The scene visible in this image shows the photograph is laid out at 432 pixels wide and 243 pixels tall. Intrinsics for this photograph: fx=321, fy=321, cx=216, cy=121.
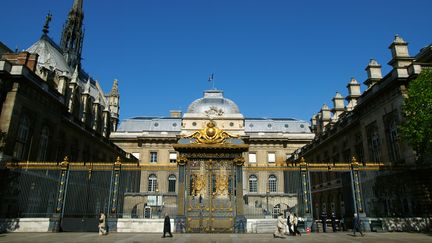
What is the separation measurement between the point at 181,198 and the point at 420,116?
1302 cm

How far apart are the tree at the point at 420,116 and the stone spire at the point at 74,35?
57.8 metres

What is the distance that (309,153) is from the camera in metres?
37.9

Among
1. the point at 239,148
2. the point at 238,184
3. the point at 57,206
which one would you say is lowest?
the point at 57,206

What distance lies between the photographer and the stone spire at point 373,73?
28500 millimetres

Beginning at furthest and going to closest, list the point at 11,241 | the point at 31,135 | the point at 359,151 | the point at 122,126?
the point at 122,126 → the point at 359,151 → the point at 31,135 → the point at 11,241

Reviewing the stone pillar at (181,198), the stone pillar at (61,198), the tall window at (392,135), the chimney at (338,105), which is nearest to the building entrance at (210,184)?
the stone pillar at (181,198)

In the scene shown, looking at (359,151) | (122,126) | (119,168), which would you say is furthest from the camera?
(122,126)

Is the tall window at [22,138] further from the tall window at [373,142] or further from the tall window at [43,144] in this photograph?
the tall window at [373,142]

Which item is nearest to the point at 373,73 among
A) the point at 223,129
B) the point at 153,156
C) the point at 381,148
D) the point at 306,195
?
the point at 381,148

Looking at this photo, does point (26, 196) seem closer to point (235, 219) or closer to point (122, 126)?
point (235, 219)

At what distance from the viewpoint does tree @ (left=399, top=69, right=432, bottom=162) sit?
53.6ft

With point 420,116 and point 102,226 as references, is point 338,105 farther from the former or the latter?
point 102,226

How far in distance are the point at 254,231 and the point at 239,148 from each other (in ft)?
14.2

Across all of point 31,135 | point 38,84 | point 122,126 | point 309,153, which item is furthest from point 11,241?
point 122,126
